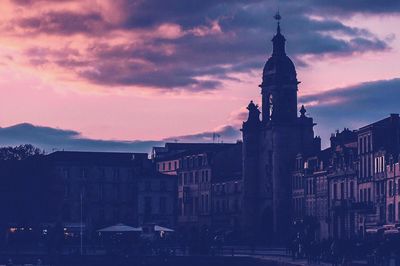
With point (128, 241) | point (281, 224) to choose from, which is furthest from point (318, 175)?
point (128, 241)

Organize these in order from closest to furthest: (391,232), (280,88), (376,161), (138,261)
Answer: (391,232)
(138,261)
(376,161)
(280,88)

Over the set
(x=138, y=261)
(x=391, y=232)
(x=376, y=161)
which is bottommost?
(x=138, y=261)

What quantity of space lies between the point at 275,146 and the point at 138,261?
49500 mm

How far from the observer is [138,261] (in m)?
144

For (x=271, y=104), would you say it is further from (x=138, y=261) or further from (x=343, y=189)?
(x=138, y=261)

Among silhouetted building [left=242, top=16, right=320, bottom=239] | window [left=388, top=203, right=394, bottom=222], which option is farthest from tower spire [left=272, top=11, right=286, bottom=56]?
window [left=388, top=203, right=394, bottom=222]

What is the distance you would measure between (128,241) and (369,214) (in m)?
25.9

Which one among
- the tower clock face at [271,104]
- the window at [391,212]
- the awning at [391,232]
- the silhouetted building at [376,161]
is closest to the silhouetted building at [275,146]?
the tower clock face at [271,104]

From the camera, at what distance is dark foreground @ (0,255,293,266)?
13950 centimetres

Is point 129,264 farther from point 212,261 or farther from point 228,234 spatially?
point 228,234

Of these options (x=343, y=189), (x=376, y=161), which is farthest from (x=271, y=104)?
(x=376, y=161)

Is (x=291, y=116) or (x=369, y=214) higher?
(x=291, y=116)

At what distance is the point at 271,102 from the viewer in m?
191

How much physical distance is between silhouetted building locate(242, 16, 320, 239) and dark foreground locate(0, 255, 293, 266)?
43200 mm
